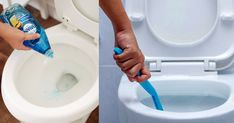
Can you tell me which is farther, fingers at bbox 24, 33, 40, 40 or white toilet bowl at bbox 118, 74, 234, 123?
fingers at bbox 24, 33, 40, 40

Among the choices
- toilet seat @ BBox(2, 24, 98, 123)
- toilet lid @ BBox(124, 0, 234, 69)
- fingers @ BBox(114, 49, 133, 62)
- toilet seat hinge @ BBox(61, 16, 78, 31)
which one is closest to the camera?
fingers @ BBox(114, 49, 133, 62)

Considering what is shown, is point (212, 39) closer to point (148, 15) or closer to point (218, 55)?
point (218, 55)

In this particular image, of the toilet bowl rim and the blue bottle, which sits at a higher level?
the blue bottle

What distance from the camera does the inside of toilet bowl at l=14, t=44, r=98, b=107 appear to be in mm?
1320

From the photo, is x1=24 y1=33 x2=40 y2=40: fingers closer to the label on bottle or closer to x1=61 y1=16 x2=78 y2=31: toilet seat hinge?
the label on bottle

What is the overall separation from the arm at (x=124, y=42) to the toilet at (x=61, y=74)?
1.24 ft

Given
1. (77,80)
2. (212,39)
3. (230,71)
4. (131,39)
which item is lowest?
(77,80)

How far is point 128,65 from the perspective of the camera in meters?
0.80

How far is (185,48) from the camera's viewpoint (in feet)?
3.53

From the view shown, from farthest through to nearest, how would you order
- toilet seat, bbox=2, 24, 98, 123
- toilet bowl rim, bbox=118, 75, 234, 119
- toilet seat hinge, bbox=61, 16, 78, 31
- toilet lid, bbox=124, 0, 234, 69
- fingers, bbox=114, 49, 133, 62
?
toilet seat hinge, bbox=61, 16, 78, 31
toilet seat, bbox=2, 24, 98, 123
toilet lid, bbox=124, 0, 234, 69
toilet bowl rim, bbox=118, 75, 234, 119
fingers, bbox=114, 49, 133, 62

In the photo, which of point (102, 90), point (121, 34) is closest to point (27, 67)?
point (102, 90)

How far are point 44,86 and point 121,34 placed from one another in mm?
629

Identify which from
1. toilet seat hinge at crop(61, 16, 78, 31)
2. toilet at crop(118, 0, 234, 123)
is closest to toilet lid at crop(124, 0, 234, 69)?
toilet at crop(118, 0, 234, 123)

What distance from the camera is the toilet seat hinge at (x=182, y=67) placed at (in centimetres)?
108
